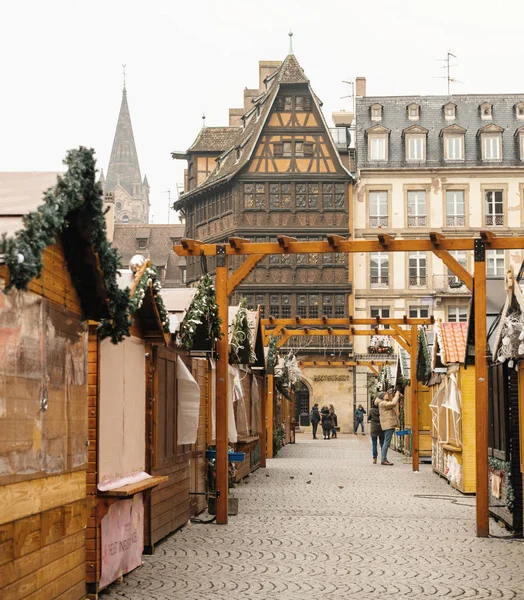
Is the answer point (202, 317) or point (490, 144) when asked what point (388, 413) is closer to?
point (202, 317)

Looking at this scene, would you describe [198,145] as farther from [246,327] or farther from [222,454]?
[222,454]

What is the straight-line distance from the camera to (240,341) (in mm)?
19656

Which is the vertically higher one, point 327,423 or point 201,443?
point 201,443

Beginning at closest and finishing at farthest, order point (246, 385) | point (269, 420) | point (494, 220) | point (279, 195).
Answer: point (246, 385) → point (269, 420) → point (279, 195) → point (494, 220)

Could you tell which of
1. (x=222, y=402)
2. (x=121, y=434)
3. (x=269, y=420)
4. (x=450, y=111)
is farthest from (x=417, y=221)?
(x=121, y=434)

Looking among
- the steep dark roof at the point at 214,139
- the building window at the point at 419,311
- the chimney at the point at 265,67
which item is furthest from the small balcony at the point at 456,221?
the chimney at the point at 265,67

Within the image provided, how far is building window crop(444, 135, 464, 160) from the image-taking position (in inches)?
2468

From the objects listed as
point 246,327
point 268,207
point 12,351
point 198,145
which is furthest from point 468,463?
point 198,145

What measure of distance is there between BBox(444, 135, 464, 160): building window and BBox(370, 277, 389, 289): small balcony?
721 centimetres

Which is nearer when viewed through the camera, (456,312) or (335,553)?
(335,553)

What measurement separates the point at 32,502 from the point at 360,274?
54550mm

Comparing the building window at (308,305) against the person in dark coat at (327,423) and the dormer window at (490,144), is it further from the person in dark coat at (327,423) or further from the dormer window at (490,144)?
the dormer window at (490,144)

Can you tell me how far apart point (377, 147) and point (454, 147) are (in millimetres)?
4034

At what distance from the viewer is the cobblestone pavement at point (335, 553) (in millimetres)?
10250
